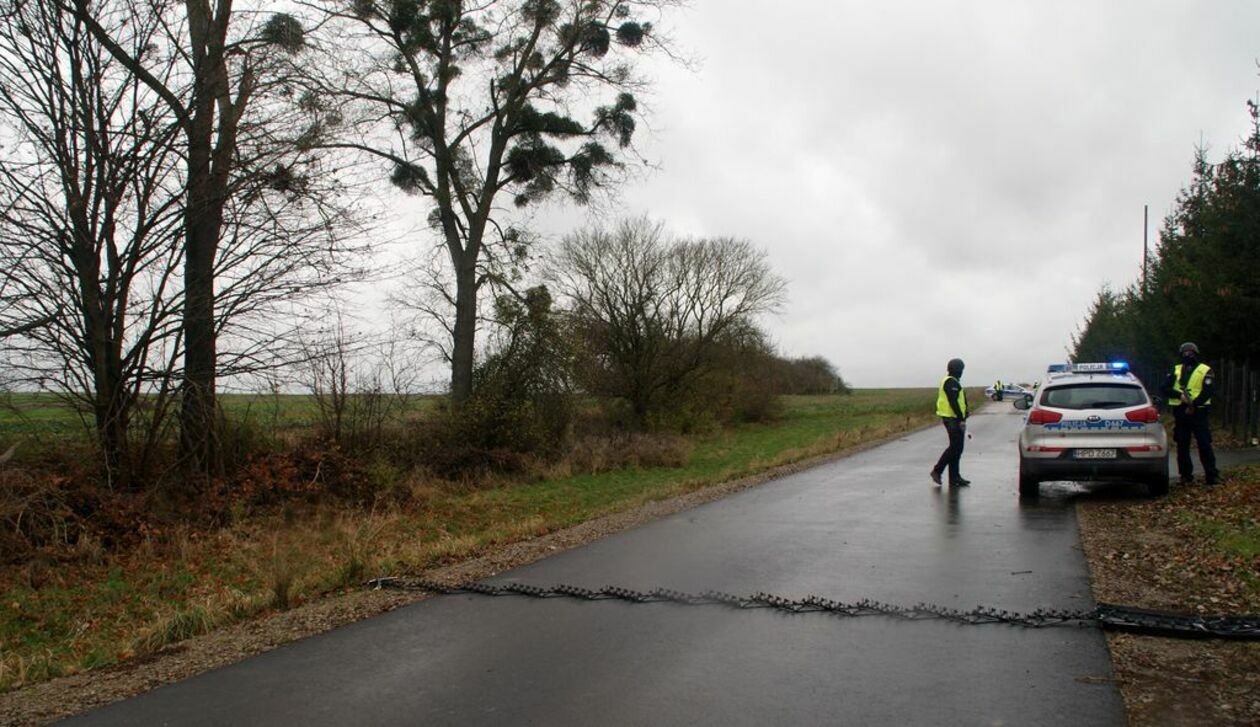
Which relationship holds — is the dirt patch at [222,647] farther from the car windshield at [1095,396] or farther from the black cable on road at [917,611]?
the car windshield at [1095,396]

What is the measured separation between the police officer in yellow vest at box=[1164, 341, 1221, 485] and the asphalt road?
4947 millimetres

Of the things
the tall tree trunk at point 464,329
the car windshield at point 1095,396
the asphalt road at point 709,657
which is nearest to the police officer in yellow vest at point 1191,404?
the car windshield at point 1095,396

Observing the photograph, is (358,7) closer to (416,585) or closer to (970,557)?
(416,585)

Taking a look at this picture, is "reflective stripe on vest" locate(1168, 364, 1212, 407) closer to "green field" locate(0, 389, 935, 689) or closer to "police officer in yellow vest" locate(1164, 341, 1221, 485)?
"police officer in yellow vest" locate(1164, 341, 1221, 485)

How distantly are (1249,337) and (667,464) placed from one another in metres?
14.6

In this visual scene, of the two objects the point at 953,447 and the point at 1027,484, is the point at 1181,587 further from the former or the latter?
the point at 953,447

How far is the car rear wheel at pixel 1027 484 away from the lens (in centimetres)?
1258

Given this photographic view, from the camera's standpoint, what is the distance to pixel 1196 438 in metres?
12.6

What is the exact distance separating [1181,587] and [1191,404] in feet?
21.7

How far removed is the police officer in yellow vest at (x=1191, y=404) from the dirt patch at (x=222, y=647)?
29.0 ft

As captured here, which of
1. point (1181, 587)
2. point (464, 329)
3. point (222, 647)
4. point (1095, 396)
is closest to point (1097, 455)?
point (1095, 396)

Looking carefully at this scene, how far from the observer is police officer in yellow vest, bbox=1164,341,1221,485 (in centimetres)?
1265

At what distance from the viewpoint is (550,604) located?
7.09 metres

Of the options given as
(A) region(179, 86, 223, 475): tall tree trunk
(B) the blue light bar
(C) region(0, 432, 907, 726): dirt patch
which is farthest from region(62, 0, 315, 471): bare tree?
(B) the blue light bar
